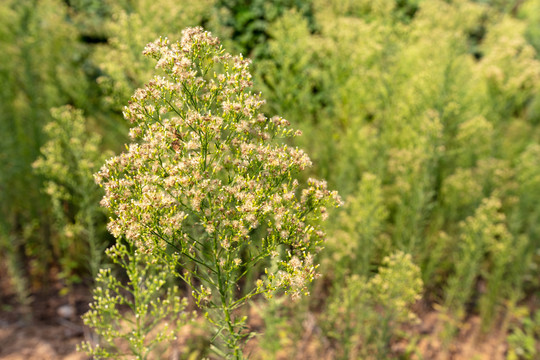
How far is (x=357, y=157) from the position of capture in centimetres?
538

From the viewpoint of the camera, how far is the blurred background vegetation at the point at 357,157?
4184 mm

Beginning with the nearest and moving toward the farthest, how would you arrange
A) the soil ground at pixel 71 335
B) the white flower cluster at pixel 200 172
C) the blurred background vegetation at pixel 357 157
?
the white flower cluster at pixel 200 172, the blurred background vegetation at pixel 357 157, the soil ground at pixel 71 335

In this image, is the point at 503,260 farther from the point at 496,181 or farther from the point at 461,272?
the point at 496,181

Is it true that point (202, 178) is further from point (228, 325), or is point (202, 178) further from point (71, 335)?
point (71, 335)

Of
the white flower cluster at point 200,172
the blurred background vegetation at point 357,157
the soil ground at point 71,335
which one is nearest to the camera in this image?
the white flower cluster at point 200,172

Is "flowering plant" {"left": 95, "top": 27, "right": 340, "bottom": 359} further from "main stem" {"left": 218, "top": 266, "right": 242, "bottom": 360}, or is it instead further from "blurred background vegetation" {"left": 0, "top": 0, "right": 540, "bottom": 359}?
"blurred background vegetation" {"left": 0, "top": 0, "right": 540, "bottom": 359}

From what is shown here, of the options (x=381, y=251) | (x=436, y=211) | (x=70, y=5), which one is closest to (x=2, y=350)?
(x=381, y=251)

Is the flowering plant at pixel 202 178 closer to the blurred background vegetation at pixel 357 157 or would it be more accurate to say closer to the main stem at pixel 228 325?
the main stem at pixel 228 325

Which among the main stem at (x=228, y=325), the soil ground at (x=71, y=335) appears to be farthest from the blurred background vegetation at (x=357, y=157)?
the main stem at (x=228, y=325)

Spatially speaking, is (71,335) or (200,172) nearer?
(200,172)

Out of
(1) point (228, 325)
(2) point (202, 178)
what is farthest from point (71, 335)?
(2) point (202, 178)

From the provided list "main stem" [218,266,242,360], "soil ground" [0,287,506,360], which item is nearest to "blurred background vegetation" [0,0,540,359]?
→ "soil ground" [0,287,506,360]

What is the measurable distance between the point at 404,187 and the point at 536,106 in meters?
5.21

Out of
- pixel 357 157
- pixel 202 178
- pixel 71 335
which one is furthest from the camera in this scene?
pixel 357 157
